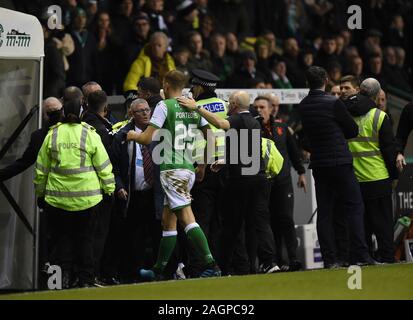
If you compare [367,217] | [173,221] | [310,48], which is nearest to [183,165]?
[173,221]

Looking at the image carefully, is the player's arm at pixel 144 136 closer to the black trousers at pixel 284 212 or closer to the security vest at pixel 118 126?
the security vest at pixel 118 126

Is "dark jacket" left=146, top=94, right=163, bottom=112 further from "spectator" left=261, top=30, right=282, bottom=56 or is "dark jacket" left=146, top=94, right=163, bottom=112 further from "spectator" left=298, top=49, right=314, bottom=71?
"spectator" left=298, top=49, right=314, bottom=71

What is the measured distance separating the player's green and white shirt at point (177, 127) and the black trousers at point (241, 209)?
125 centimetres

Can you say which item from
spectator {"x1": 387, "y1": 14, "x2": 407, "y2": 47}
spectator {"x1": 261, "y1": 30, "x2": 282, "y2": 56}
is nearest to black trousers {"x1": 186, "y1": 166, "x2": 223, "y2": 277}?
spectator {"x1": 261, "y1": 30, "x2": 282, "y2": 56}

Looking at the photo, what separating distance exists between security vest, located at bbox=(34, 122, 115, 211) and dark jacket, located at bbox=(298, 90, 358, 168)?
2245 millimetres

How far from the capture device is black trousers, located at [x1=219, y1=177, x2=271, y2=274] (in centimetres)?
1431

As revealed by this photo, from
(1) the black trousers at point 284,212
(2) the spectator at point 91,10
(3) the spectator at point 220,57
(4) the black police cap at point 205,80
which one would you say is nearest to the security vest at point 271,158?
(1) the black trousers at point 284,212

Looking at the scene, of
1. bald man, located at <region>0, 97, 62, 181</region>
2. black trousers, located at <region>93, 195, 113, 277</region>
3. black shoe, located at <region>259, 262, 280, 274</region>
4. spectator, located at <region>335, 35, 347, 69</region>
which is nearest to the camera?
bald man, located at <region>0, 97, 62, 181</region>

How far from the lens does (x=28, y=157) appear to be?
13422 mm

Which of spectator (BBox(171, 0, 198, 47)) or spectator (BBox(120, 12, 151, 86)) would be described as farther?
spectator (BBox(171, 0, 198, 47))

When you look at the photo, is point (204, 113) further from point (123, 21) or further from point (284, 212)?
point (123, 21)

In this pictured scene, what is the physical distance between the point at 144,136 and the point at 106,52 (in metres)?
6.24

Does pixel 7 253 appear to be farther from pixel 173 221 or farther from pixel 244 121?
pixel 244 121
